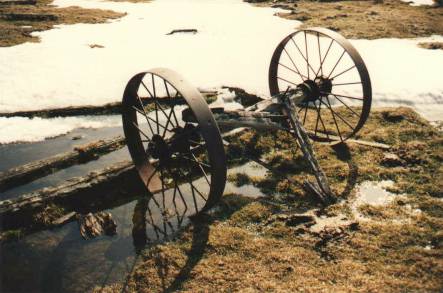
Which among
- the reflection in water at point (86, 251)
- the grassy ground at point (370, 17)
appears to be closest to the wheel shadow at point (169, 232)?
the reflection in water at point (86, 251)

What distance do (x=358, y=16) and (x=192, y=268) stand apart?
1886 cm

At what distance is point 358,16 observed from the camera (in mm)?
20141

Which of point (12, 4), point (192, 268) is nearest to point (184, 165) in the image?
point (192, 268)

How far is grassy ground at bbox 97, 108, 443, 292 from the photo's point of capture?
189 inches

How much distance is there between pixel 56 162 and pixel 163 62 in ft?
23.6

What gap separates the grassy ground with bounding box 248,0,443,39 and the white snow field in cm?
106

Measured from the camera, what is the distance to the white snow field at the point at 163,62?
10.6 m

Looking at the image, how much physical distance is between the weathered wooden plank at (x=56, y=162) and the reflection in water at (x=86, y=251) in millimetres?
1513

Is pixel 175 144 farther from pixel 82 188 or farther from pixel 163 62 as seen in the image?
pixel 163 62

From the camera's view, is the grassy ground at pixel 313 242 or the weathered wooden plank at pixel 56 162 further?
the weathered wooden plank at pixel 56 162

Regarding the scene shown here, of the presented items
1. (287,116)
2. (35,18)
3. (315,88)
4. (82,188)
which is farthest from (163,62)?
(35,18)

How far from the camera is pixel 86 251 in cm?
546

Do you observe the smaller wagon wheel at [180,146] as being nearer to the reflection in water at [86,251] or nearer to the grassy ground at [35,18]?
the reflection in water at [86,251]

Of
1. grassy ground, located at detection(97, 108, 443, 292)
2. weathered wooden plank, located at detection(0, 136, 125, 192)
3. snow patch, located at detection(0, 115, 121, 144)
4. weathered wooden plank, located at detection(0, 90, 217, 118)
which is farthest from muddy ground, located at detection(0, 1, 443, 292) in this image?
weathered wooden plank, located at detection(0, 90, 217, 118)
